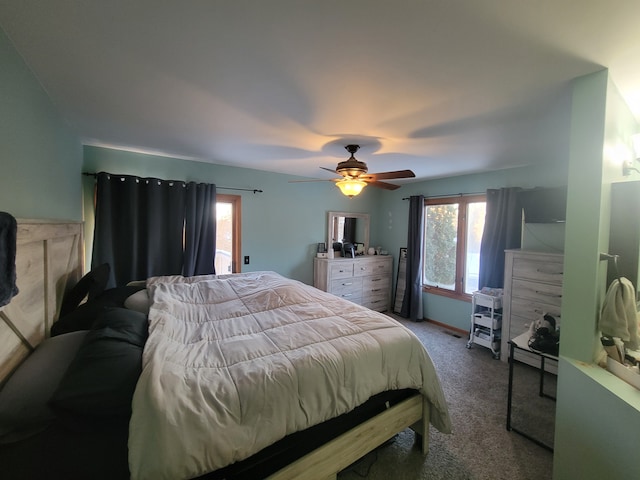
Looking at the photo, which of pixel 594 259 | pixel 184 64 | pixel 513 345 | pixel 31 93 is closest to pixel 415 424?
pixel 513 345

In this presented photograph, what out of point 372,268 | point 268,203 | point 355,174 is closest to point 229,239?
point 268,203

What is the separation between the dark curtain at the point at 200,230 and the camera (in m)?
3.23

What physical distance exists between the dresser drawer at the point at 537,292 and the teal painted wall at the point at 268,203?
277cm

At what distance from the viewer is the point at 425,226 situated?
14.8 feet

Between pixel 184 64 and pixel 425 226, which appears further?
pixel 425 226

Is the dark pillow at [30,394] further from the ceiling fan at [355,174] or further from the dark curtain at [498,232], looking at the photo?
the dark curtain at [498,232]

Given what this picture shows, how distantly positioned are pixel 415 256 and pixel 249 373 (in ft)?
12.3

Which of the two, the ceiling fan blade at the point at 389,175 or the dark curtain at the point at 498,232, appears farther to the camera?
the dark curtain at the point at 498,232

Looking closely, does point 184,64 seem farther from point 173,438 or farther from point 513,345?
point 513,345

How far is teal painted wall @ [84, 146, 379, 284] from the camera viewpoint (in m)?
2.93

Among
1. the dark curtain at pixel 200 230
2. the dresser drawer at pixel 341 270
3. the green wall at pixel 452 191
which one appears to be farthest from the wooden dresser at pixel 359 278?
the dark curtain at pixel 200 230

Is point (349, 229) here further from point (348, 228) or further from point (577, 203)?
point (577, 203)

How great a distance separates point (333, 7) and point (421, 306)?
14.3 feet

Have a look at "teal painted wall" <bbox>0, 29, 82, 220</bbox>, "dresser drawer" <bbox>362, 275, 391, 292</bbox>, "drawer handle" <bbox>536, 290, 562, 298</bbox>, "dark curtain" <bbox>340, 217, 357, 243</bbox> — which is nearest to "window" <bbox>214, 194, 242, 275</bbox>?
"teal painted wall" <bbox>0, 29, 82, 220</bbox>
